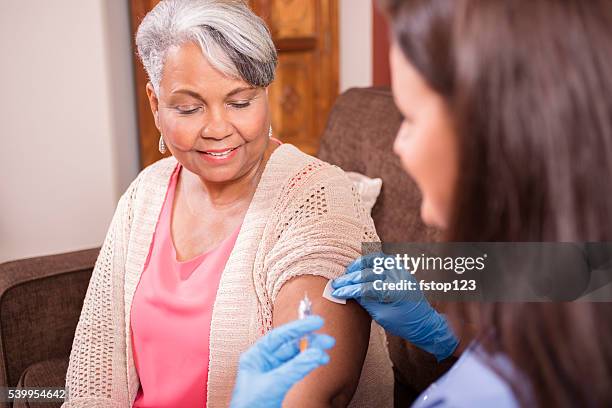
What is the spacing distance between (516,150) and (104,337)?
1123mm

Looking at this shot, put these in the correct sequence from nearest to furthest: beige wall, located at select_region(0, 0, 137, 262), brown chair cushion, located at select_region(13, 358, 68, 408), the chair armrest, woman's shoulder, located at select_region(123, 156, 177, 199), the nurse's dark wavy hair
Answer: the nurse's dark wavy hair < woman's shoulder, located at select_region(123, 156, 177, 199) < brown chair cushion, located at select_region(13, 358, 68, 408) < the chair armrest < beige wall, located at select_region(0, 0, 137, 262)

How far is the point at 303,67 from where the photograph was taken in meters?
3.88

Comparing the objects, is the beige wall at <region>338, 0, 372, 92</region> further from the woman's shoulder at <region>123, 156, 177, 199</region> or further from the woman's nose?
the woman's nose

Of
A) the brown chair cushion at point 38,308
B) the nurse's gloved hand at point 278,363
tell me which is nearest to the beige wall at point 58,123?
the brown chair cushion at point 38,308

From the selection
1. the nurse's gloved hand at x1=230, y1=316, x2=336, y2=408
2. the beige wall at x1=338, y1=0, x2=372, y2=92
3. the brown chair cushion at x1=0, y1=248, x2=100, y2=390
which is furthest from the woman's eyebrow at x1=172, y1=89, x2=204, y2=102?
the beige wall at x1=338, y1=0, x2=372, y2=92

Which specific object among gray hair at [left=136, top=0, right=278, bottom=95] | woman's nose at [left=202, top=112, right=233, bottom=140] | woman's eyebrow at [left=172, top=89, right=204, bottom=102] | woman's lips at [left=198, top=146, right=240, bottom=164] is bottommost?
woman's lips at [left=198, top=146, right=240, bottom=164]

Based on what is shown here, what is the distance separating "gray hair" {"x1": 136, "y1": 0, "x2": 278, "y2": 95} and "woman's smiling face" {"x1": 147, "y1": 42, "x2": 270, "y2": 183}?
0.02m

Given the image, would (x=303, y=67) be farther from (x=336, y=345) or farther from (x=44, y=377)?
(x=336, y=345)

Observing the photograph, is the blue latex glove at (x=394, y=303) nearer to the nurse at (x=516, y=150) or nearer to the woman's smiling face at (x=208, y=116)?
the woman's smiling face at (x=208, y=116)

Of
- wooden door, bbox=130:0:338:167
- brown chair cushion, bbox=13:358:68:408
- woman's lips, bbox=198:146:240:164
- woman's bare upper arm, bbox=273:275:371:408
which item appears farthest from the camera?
wooden door, bbox=130:0:338:167

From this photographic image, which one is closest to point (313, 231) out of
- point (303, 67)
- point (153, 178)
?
point (153, 178)

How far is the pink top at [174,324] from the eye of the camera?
1.33m

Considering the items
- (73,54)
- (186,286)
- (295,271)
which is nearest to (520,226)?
(295,271)

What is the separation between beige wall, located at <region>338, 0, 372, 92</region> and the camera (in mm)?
3725
